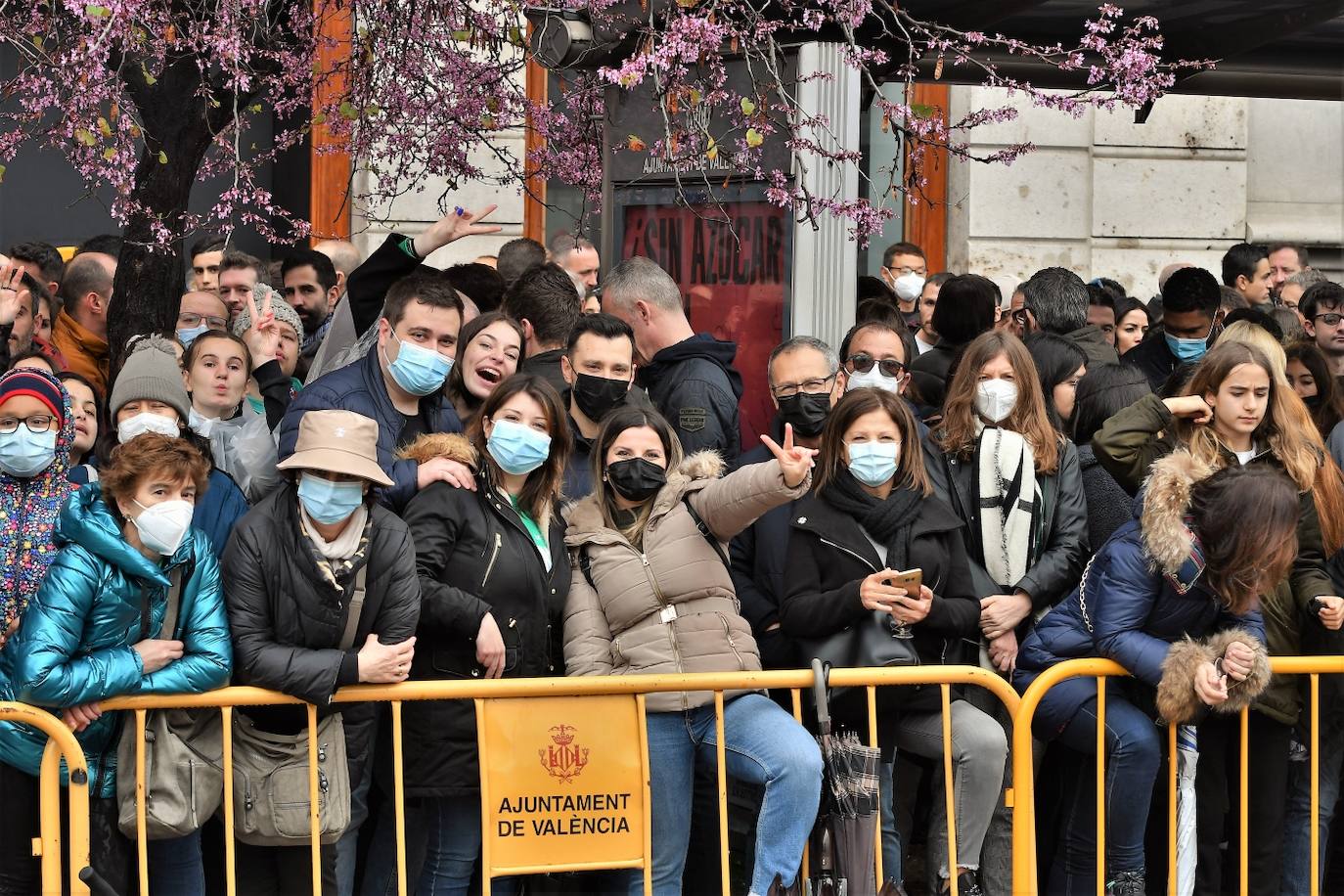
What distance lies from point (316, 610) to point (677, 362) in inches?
78.3

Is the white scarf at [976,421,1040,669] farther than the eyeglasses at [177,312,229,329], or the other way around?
the eyeglasses at [177,312,229,329]

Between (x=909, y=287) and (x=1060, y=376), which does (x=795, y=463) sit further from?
(x=909, y=287)

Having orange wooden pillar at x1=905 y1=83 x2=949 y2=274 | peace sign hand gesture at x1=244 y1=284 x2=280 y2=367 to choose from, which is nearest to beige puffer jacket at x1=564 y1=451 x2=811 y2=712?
peace sign hand gesture at x1=244 y1=284 x2=280 y2=367

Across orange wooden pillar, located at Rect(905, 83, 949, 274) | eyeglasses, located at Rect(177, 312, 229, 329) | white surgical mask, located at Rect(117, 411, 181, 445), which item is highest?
orange wooden pillar, located at Rect(905, 83, 949, 274)

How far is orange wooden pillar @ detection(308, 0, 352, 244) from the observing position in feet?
25.6

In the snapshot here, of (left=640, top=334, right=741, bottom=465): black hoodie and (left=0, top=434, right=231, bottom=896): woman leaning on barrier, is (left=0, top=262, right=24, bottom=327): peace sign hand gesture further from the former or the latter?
(left=640, top=334, right=741, bottom=465): black hoodie

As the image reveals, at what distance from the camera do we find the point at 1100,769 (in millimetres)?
5184

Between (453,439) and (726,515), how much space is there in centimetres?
87

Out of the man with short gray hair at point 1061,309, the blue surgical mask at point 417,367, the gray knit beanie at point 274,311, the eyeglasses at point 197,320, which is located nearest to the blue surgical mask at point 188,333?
the eyeglasses at point 197,320

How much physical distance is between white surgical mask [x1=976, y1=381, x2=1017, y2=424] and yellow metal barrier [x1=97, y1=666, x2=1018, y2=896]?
1.21 m

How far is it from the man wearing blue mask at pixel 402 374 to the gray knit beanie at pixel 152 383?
1.07 feet

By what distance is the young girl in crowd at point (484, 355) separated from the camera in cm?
584

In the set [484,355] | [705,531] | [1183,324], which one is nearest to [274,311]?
[484,355]

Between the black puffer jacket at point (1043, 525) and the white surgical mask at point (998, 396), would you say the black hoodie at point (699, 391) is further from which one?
the white surgical mask at point (998, 396)
